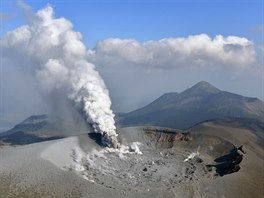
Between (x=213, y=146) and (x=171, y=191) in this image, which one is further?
(x=213, y=146)

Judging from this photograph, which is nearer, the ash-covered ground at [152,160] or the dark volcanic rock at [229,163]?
the ash-covered ground at [152,160]

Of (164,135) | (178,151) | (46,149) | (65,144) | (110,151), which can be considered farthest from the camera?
(164,135)

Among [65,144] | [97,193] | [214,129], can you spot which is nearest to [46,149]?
[65,144]

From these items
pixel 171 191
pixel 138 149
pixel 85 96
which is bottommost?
pixel 171 191

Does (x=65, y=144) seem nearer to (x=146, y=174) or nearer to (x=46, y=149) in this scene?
(x=46, y=149)

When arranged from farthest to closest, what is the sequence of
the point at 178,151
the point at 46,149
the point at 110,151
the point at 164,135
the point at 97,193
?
the point at 164,135
the point at 178,151
the point at 110,151
the point at 46,149
the point at 97,193

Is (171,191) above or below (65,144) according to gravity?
below

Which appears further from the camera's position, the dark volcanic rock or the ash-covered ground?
the dark volcanic rock

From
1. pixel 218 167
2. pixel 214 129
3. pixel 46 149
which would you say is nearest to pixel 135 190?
pixel 46 149

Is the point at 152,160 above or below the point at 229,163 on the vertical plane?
above

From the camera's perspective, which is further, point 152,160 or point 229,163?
point 152,160
